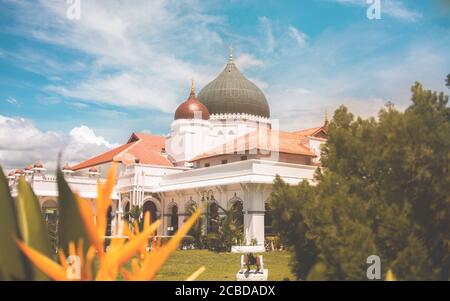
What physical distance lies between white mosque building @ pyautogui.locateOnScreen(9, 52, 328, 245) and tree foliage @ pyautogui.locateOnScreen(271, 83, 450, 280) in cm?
1574

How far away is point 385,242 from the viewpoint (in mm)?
5152

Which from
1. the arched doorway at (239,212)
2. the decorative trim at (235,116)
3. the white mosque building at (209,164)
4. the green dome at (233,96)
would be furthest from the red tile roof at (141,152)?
the arched doorway at (239,212)

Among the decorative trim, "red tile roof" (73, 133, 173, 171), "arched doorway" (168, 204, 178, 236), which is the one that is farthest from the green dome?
"arched doorway" (168, 204, 178, 236)

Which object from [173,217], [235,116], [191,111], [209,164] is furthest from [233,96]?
[173,217]

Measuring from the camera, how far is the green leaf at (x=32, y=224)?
1.67 meters

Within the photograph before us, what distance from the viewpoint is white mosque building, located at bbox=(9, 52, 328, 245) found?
27.2 m

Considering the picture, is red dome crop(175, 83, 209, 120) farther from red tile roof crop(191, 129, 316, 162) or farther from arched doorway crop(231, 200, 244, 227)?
arched doorway crop(231, 200, 244, 227)

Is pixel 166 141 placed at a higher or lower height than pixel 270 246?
higher

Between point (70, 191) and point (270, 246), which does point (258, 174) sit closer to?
point (270, 246)

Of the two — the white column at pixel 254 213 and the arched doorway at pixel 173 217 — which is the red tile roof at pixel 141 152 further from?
the white column at pixel 254 213

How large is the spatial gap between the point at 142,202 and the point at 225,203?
700 cm

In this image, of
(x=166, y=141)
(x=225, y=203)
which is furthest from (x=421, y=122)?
(x=166, y=141)

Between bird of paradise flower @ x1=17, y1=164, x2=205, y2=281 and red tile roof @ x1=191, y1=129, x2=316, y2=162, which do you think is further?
red tile roof @ x1=191, y1=129, x2=316, y2=162

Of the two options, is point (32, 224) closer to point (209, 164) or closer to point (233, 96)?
point (209, 164)
